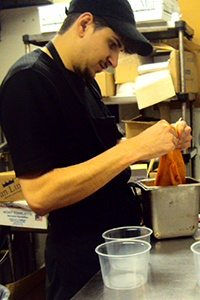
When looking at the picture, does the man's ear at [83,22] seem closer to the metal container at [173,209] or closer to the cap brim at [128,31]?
the cap brim at [128,31]

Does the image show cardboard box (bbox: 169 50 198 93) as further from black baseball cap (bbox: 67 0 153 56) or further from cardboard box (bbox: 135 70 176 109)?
black baseball cap (bbox: 67 0 153 56)

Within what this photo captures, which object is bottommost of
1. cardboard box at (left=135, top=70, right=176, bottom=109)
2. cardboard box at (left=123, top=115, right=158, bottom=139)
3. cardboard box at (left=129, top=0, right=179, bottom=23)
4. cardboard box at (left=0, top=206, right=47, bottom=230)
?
cardboard box at (left=0, top=206, right=47, bottom=230)

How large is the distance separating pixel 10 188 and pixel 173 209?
4.37 feet

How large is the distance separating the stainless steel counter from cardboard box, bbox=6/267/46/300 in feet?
3.99

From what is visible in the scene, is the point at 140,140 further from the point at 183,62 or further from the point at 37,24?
the point at 37,24

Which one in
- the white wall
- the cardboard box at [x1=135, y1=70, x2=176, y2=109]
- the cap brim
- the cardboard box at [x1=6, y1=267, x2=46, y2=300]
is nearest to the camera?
the cap brim

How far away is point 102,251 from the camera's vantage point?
34.2 inches

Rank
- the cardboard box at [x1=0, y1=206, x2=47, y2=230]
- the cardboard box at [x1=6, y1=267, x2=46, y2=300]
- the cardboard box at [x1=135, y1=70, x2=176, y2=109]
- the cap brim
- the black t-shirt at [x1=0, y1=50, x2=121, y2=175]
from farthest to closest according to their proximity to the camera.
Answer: the cardboard box at [x1=0, y1=206, x2=47, y2=230] < the cardboard box at [x1=135, y1=70, x2=176, y2=109] < the cardboard box at [x1=6, y1=267, x2=46, y2=300] < the cap brim < the black t-shirt at [x1=0, y1=50, x2=121, y2=175]

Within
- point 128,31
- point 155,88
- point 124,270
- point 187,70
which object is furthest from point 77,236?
point 187,70

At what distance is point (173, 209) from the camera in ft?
3.47

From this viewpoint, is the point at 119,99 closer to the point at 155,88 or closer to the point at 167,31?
the point at 155,88

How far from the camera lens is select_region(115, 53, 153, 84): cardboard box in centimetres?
215

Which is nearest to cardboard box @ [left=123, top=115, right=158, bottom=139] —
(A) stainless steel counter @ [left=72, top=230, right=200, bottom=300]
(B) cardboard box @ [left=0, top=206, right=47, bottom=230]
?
(B) cardboard box @ [left=0, top=206, right=47, bottom=230]

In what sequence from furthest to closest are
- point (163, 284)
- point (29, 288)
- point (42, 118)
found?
point (29, 288)
point (42, 118)
point (163, 284)
